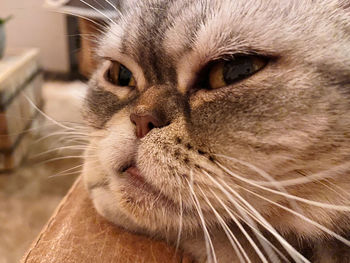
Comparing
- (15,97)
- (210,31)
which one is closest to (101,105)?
(210,31)

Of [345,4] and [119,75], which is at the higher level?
[345,4]

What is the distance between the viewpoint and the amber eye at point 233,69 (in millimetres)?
562

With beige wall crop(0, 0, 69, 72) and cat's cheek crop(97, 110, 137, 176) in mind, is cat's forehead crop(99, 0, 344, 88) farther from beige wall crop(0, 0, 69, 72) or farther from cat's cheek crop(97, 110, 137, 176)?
beige wall crop(0, 0, 69, 72)

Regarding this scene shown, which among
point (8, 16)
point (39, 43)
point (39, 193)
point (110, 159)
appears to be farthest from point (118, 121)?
point (39, 43)

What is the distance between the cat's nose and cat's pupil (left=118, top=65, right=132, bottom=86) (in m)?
0.17

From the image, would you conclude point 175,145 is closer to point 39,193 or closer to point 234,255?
point 234,255

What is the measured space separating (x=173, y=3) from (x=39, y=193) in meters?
1.36

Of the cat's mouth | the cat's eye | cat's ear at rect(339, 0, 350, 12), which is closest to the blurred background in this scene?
the cat's eye

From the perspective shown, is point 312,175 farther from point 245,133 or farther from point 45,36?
point 45,36

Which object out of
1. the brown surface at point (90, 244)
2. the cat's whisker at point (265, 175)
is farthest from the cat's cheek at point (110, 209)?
the cat's whisker at point (265, 175)

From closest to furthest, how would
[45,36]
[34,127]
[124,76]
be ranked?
[124,76]
[34,127]
[45,36]

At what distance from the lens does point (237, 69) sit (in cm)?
57

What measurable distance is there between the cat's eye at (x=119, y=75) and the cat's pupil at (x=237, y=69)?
226 mm

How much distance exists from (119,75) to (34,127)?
42cm
